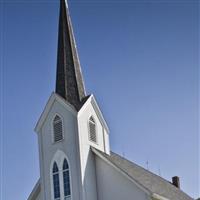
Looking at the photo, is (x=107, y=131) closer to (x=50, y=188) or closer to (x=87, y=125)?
(x=87, y=125)

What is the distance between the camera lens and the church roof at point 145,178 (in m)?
30.6

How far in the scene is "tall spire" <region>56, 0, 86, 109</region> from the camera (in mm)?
33031

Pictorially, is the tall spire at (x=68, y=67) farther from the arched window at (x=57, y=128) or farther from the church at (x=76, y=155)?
the arched window at (x=57, y=128)

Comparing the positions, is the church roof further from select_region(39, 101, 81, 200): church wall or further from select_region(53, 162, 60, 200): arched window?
select_region(53, 162, 60, 200): arched window

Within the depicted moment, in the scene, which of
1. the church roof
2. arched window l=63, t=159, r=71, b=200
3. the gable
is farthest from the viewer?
the church roof

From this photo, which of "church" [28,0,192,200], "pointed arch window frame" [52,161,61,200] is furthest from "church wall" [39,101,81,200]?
"pointed arch window frame" [52,161,61,200]

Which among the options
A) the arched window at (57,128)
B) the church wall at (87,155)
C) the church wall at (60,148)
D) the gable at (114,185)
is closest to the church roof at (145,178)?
the gable at (114,185)

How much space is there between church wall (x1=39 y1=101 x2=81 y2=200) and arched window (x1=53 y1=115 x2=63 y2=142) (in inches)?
9.2

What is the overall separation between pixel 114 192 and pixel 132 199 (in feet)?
4.05

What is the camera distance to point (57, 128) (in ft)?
104

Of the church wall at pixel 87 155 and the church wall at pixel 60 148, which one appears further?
the church wall at pixel 60 148

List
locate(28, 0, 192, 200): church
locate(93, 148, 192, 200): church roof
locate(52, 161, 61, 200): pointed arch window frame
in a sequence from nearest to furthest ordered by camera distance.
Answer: locate(28, 0, 192, 200): church
locate(52, 161, 61, 200): pointed arch window frame
locate(93, 148, 192, 200): church roof

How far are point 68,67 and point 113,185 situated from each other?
8.56 metres

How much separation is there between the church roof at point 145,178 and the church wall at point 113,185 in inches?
15.4
